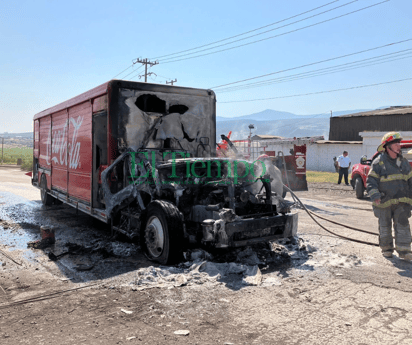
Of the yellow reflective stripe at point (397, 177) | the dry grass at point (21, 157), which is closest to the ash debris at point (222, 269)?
the yellow reflective stripe at point (397, 177)

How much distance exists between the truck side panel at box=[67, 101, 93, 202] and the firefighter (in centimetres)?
520

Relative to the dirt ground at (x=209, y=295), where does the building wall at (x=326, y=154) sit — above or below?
above

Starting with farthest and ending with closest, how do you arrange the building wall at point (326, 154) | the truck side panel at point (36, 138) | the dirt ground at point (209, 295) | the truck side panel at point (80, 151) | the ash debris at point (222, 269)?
the building wall at point (326, 154)
the truck side panel at point (36, 138)
the truck side panel at point (80, 151)
the ash debris at point (222, 269)
the dirt ground at point (209, 295)

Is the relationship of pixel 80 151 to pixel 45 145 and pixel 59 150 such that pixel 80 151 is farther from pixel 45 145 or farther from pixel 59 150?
pixel 45 145

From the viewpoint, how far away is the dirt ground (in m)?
3.48

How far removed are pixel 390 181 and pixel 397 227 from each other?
28.1 inches

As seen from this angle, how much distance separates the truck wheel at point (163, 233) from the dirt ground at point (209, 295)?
0.65ft

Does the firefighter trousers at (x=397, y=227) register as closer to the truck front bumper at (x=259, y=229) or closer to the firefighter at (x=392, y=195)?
the firefighter at (x=392, y=195)

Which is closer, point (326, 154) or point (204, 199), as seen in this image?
point (204, 199)

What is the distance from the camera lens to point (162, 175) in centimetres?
604

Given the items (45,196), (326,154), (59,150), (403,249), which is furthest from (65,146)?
(326,154)

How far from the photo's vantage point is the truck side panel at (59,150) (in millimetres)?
9359

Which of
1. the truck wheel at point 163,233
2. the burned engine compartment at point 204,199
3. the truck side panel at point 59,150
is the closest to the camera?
the truck wheel at point 163,233

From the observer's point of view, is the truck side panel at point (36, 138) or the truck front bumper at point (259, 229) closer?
the truck front bumper at point (259, 229)
